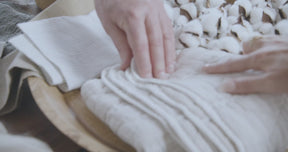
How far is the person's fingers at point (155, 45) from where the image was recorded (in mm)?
383

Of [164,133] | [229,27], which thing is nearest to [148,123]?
[164,133]

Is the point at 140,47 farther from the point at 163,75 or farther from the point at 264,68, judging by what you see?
the point at 264,68

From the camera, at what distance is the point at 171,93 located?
31 cm

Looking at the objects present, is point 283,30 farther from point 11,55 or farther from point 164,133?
point 11,55

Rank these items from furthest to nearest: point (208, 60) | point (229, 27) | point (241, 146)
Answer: point (229, 27) < point (208, 60) < point (241, 146)

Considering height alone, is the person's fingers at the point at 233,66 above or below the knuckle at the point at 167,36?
below

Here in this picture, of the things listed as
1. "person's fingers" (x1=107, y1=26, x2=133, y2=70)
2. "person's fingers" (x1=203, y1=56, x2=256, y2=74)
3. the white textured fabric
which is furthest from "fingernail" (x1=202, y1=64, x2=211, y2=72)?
the white textured fabric

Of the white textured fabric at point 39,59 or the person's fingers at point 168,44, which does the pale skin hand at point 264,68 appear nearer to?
the person's fingers at point 168,44

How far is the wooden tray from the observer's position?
0.31 m

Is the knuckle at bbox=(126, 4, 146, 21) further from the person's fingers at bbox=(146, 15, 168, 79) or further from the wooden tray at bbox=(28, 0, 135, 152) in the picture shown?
the wooden tray at bbox=(28, 0, 135, 152)

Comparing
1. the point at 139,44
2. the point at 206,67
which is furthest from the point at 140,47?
the point at 206,67

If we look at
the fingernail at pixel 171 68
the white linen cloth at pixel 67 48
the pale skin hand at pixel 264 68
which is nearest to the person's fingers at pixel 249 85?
the pale skin hand at pixel 264 68

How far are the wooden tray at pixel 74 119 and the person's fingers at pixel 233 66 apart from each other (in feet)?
0.55

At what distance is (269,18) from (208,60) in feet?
0.77
